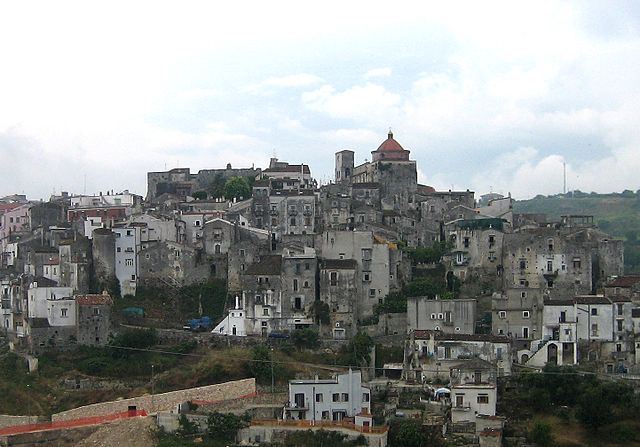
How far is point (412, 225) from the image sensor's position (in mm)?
60812

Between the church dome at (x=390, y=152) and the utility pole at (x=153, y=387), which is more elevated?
the church dome at (x=390, y=152)

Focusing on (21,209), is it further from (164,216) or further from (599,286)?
(599,286)

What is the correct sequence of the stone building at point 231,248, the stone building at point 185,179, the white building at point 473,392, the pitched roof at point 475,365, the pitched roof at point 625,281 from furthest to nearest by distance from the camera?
the stone building at point 185,179, the stone building at point 231,248, the pitched roof at point 625,281, the pitched roof at point 475,365, the white building at point 473,392

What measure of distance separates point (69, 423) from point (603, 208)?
3382 inches

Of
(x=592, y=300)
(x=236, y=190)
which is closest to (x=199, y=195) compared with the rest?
(x=236, y=190)

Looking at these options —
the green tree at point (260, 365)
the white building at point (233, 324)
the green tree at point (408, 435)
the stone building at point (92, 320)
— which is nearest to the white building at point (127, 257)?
the stone building at point (92, 320)

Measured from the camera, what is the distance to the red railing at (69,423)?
151ft

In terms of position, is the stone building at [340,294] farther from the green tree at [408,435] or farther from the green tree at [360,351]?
the green tree at [408,435]

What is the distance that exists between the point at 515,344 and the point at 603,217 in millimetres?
67626

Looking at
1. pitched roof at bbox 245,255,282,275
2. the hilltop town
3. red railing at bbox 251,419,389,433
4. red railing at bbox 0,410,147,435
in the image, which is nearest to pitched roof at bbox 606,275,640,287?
the hilltop town

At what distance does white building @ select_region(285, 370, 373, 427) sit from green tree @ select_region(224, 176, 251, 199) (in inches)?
886

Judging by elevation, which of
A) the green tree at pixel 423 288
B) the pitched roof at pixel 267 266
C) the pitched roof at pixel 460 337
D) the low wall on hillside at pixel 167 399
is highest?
the pitched roof at pixel 267 266

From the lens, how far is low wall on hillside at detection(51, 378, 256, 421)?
46.5 meters

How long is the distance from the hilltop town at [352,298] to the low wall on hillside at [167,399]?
122 millimetres
